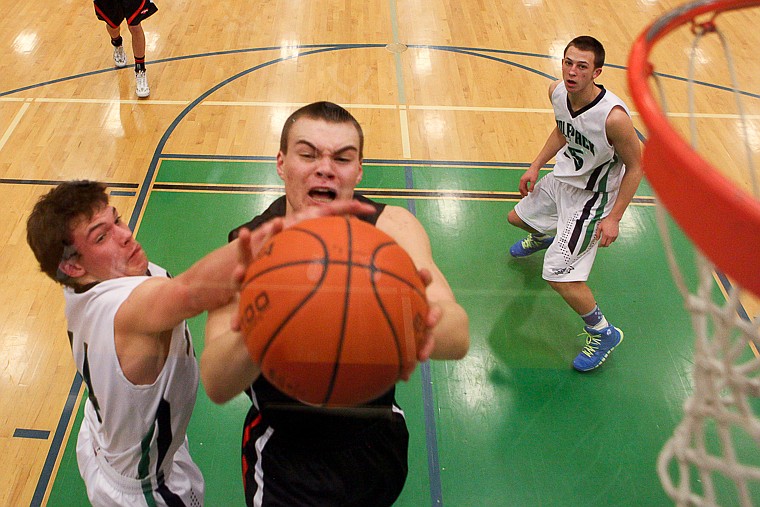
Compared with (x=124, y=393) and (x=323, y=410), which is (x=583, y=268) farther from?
(x=124, y=393)

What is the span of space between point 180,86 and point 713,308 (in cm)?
487

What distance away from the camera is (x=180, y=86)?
5.50m

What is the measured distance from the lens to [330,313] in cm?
137

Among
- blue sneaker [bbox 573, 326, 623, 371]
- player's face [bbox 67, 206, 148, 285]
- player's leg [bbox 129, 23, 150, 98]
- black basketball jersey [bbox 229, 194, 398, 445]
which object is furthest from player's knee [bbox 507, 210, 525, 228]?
player's leg [bbox 129, 23, 150, 98]

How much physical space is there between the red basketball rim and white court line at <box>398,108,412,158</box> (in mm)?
3132

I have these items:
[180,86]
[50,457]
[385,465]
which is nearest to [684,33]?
[385,465]

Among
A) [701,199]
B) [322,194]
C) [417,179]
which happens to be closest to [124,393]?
[322,194]

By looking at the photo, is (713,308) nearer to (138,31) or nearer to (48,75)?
(138,31)

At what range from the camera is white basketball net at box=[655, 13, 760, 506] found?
5.54ft

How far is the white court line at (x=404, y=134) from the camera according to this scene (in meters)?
4.73

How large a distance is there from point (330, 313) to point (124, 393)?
3.25 feet

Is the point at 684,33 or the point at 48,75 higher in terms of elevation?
the point at 684,33

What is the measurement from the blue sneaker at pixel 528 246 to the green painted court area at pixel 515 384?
5 centimetres

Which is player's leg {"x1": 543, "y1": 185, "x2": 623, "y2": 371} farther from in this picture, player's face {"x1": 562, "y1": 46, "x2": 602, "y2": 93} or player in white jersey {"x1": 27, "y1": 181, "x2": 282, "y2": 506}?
player in white jersey {"x1": 27, "y1": 181, "x2": 282, "y2": 506}
